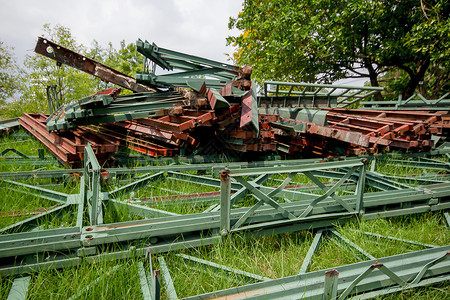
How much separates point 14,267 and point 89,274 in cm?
56

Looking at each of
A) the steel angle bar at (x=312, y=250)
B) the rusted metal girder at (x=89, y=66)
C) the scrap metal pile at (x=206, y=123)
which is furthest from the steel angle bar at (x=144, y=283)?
the rusted metal girder at (x=89, y=66)

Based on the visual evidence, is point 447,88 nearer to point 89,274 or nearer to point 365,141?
point 365,141

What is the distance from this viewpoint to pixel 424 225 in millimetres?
3029

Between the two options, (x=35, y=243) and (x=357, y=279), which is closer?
(x=357, y=279)

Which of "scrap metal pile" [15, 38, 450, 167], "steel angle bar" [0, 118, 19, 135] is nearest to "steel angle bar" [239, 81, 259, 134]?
"scrap metal pile" [15, 38, 450, 167]

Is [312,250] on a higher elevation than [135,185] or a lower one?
lower

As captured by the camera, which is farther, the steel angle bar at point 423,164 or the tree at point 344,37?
the tree at point 344,37

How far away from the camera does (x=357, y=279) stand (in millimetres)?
1771

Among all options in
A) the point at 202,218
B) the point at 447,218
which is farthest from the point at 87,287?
the point at 447,218

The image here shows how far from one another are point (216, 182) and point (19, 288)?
8.29 feet

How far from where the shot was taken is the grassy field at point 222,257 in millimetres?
1927

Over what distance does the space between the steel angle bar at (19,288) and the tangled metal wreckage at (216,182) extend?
1cm

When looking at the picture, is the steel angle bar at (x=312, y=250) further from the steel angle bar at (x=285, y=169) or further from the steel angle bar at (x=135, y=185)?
the steel angle bar at (x=135, y=185)

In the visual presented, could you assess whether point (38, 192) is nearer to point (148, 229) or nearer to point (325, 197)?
point (148, 229)
